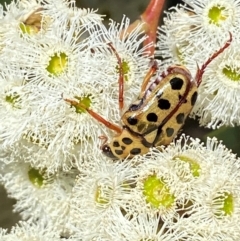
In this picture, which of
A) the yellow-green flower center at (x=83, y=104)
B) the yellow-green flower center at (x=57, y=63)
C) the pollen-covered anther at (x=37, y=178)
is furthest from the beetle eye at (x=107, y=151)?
the pollen-covered anther at (x=37, y=178)

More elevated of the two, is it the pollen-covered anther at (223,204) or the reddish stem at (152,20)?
the reddish stem at (152,20)

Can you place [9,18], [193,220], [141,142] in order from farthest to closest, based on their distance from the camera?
[9,18]
[141,142]
[193,220]

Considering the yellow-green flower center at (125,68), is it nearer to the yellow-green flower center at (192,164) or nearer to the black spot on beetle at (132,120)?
the black spot on beetle at (132,120)

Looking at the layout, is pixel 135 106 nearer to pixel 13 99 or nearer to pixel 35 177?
pixel 13 99

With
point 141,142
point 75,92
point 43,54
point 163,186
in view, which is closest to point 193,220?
point 163,186

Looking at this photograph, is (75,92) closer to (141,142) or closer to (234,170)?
(141,142)
